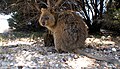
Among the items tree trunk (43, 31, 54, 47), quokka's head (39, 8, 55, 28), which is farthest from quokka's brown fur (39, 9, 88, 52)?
tree trunk (43, 31, 54, 47)

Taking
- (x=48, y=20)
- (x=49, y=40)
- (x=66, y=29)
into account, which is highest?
(x=48, y=20)

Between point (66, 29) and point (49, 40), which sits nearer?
point (66, 29)

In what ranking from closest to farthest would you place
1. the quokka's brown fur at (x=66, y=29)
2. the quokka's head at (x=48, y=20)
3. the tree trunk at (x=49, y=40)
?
the quokka's brown fur at (x=66, y=29), the quokka's head at (x=48, y=20), the tree trunk at (x=49, y=40)

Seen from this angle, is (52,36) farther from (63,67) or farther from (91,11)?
(91,11)

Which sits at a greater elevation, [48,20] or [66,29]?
[48,20]

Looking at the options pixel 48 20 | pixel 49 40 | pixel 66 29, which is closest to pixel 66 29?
pixel 66 29

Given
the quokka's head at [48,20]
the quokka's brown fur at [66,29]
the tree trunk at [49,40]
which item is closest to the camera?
the quokka's brown fur at [66,29]

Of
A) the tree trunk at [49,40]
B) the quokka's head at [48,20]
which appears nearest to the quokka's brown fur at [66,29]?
the quokka's head at [48,20]

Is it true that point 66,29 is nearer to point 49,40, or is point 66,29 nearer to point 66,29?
point 66,29

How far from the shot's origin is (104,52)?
7.46m

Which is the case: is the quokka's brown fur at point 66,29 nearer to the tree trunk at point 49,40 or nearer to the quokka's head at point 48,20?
the quokka's head at point 48,20

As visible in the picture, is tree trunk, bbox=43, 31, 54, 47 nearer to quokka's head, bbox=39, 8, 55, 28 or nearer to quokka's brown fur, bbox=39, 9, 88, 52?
quokka's brown fur, bbox=39, 9, 88, 52

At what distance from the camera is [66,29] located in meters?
7.21

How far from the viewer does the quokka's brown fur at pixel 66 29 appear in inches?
281
